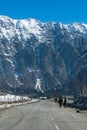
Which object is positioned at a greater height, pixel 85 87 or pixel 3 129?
pixel 85 87

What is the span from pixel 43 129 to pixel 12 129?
74.4 inches

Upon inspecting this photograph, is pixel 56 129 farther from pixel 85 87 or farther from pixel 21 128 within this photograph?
pixel 85 87

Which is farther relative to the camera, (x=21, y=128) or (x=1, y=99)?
(x=1, y=99)

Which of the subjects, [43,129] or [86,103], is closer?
[43,129]

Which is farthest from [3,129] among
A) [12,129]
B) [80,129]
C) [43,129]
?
[80,129]

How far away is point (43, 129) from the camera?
28.1 meters

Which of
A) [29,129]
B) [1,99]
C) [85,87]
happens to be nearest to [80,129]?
[29,129]

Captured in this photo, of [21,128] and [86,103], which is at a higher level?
[86,103]

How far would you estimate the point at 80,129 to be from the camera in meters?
28.9

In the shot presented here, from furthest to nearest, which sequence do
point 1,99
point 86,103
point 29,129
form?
point 1,99, point 86,103, point 29,129

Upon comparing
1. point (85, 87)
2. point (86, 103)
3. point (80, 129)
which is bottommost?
point (80, 129)

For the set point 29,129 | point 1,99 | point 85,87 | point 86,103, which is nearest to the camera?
point 29,129

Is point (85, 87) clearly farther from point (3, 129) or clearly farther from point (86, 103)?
point (3, 129)

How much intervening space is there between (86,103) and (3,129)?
187 ft
